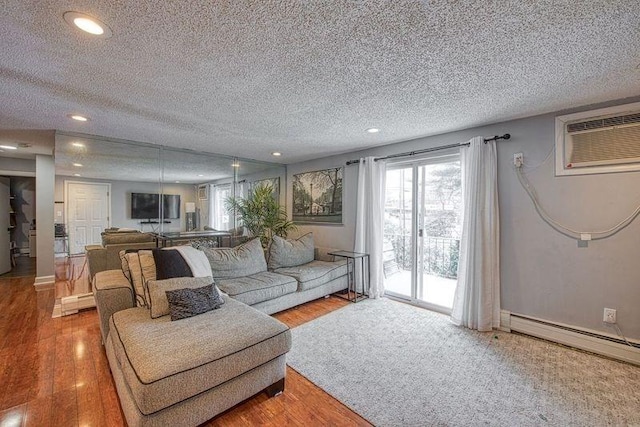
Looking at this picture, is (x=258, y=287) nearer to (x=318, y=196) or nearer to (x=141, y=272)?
(x=141, y=272)

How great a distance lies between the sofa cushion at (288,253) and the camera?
405 centimetres

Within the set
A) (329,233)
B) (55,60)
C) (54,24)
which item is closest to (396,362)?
(329,233)

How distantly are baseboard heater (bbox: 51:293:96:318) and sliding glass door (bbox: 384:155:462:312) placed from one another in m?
4.11

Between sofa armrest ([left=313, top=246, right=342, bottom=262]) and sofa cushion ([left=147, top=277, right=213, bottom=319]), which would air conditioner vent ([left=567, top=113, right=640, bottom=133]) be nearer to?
sofa armrest ([left=313, top=246, right=342, bottom=262])

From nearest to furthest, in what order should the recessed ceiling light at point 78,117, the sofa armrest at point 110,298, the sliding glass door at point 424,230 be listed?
the sofa armrest at point 110,298, the recessed ceiling light at point 78,117, the sliding glass door at point 424,230

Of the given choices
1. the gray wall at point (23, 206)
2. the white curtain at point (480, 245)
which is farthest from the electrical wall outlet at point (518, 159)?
the gray wall at point (23, 206)

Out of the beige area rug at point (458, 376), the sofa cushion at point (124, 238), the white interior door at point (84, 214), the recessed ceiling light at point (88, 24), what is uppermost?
the recessed ceiling light at point (88, 24)

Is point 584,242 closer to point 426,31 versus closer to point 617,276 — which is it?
point 617,276

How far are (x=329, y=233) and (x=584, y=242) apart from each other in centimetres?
329

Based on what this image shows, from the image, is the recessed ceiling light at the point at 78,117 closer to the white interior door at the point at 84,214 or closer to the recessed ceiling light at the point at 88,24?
the white interior door at the point at 84,214

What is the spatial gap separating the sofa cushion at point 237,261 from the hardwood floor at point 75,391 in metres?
1.31

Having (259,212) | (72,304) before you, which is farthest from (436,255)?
(72,304)

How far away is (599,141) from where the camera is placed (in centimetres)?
251

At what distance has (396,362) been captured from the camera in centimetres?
238
